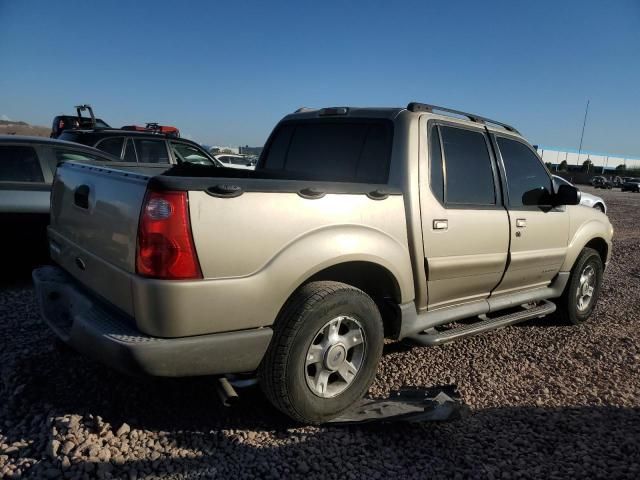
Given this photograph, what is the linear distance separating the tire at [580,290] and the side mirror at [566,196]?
0.83 metres

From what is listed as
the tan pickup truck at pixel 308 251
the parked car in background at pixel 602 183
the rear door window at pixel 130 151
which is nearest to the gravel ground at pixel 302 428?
the tan pickup truck at pixel 308 251

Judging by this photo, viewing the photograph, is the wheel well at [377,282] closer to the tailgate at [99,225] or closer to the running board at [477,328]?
the running board at [477,328]

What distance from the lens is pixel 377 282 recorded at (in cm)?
314

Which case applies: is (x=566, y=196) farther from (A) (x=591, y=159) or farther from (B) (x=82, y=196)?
(A) (x=591, y=159)

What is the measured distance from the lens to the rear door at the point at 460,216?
10.6 ft

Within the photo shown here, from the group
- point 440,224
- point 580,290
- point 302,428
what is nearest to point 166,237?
point 302,428

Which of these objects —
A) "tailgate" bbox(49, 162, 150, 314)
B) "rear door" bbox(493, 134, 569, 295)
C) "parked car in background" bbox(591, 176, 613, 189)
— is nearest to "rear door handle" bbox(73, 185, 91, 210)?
"tailgate" bbox(49, 162, 150, 314)

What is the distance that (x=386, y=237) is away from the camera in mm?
2930

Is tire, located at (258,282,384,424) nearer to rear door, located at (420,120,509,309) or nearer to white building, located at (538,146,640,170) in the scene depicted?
rear door, located at (420,120,509,309)

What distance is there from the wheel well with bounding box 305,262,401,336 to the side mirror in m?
2.18

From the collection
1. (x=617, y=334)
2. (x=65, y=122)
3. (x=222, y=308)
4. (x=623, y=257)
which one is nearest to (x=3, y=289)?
(x=222, y=308)

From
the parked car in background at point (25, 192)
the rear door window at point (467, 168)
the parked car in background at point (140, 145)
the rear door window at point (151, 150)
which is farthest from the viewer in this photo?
the rear door window at point (151, 150)

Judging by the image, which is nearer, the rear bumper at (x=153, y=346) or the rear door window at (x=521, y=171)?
the rear bumper at (x=153, y=346)

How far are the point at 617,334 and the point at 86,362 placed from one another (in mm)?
4835
